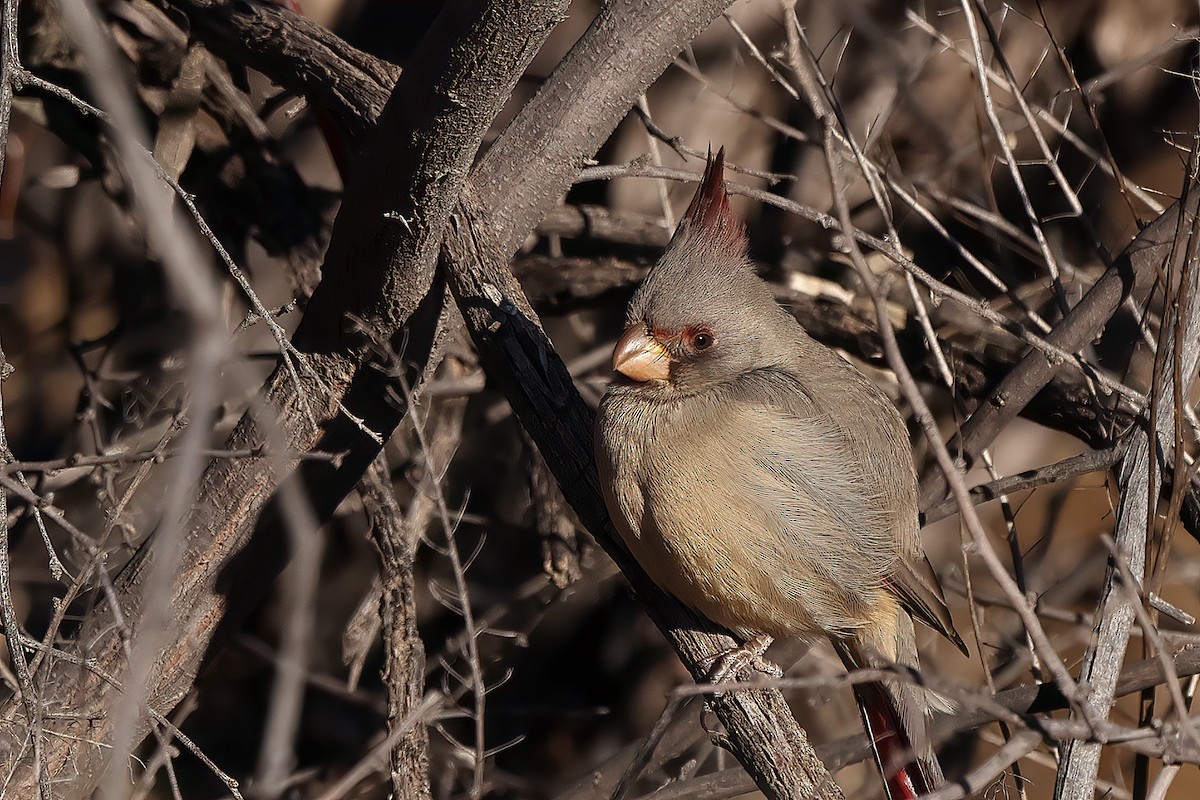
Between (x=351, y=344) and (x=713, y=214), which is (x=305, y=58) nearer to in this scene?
(x=351, y=344)

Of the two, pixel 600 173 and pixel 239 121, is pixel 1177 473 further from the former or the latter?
pixel 239 121

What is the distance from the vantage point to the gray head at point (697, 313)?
2.93 metres

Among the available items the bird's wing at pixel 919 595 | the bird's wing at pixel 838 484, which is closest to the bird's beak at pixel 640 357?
the bird's wing at pixel 838 484

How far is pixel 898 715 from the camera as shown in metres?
3.16

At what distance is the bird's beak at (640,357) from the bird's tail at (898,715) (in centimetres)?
89

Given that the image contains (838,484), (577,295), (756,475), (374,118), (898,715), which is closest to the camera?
(756,475)

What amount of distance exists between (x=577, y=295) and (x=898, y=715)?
1776 millimetres

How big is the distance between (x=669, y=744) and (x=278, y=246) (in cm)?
209

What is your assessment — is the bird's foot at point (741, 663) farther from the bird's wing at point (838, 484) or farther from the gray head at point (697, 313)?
the gray head at point (697, 313)

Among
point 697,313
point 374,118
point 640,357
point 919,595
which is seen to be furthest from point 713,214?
point 919,595

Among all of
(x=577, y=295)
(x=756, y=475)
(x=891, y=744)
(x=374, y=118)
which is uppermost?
(x=374, y=118)

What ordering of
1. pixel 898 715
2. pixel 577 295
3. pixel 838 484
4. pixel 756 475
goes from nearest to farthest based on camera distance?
pixel 756 475
pixel 838 484
pixel 898 715
pixel 577 295

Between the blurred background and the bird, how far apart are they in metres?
0.94

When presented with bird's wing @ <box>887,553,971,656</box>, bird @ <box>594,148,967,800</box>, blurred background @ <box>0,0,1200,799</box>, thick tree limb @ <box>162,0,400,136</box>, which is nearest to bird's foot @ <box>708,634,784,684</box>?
bird @ <box>594,148,967,800</box>
